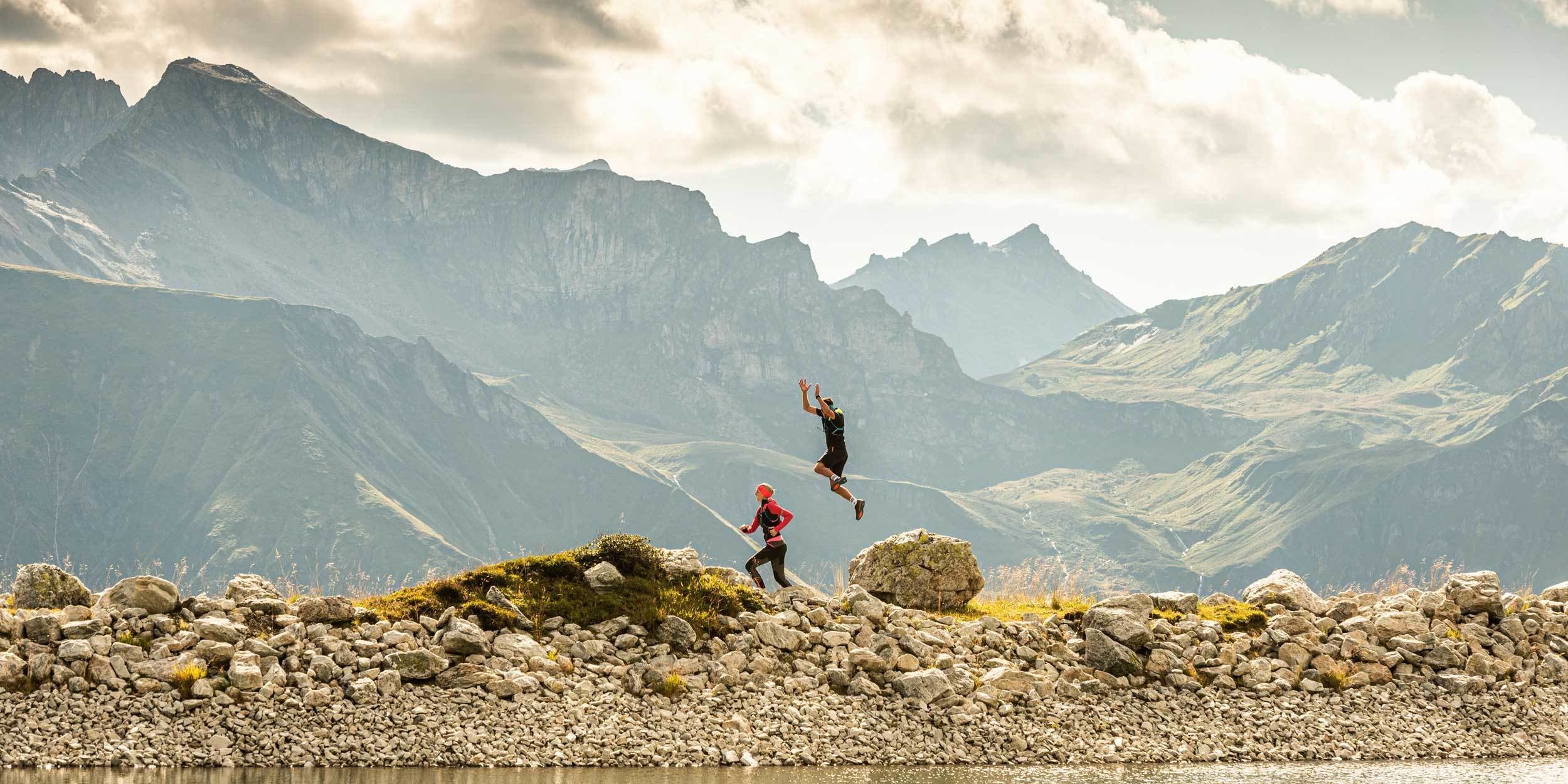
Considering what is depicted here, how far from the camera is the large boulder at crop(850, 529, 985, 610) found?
3609 centimetres

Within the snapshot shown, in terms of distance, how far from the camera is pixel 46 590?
2986 cm

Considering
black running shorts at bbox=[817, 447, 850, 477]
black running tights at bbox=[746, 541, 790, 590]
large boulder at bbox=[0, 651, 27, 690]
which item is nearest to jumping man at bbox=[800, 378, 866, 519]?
black running shorts at bbox=[817, 447, 850, 477]

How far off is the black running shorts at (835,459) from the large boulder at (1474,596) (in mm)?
16198

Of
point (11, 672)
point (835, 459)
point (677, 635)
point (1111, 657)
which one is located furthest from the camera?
point (835, 459)

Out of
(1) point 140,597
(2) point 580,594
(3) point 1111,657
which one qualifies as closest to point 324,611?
(1) point 140,597

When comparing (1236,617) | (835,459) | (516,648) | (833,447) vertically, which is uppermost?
(833,447)

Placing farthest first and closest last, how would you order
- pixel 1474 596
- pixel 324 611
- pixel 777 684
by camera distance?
pixel 1474 596 < pixel 777 684 < pixel 324 611

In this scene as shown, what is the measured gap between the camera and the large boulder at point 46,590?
1169 inches

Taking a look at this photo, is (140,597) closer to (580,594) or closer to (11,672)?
(11,672)

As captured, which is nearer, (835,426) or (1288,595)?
(835,426)

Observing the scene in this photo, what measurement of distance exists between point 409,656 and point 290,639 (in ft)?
7.99

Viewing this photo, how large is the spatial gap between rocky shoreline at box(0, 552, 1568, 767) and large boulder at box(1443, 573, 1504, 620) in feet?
0.31

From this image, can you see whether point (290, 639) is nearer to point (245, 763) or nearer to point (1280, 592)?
point (245, 763)

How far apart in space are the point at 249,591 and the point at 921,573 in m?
16.2
